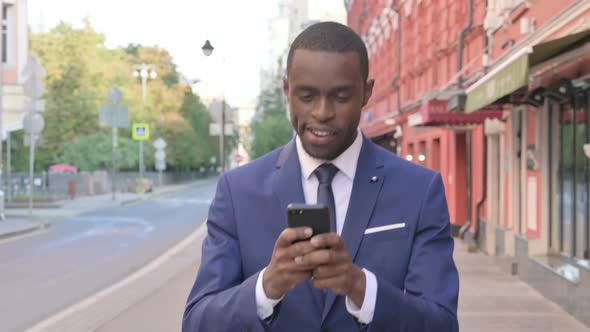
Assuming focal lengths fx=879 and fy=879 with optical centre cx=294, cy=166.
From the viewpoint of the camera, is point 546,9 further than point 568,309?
Yes

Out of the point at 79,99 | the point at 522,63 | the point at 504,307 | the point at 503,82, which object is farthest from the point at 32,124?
the point at 79,99

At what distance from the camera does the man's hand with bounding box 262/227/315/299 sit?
6.40ft

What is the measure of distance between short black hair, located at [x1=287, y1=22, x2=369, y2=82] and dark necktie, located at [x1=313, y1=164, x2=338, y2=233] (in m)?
0.27

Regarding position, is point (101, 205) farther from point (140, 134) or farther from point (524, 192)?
point (524, 192)

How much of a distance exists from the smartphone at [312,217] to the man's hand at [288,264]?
2 cm

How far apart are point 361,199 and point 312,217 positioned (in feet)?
1.49

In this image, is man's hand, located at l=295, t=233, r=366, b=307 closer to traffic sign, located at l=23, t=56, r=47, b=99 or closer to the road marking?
the road marking

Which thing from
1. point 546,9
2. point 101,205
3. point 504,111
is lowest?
point 101,205

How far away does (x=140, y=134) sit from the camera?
168 feet

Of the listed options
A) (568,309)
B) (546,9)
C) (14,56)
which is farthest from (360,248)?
(14,56)

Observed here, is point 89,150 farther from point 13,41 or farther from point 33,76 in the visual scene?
point 33,76

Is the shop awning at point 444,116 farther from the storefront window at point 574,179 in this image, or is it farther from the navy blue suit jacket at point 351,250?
the navy blue suit jacket at point 351,250

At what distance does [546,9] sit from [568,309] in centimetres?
450

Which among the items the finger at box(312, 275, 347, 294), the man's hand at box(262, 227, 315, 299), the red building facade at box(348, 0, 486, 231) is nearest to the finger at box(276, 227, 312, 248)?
the man's hand at box(262, 227, 315, 299)
